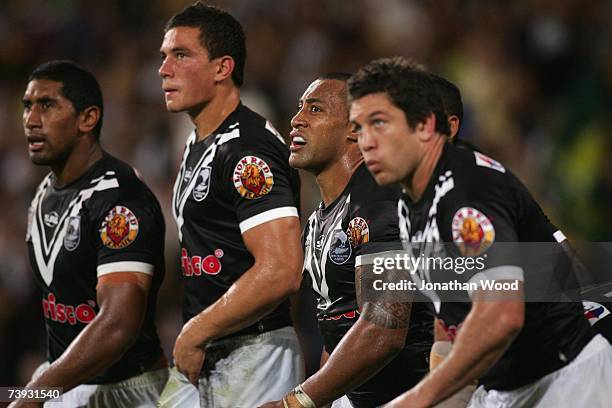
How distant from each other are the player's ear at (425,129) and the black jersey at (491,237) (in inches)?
4.1

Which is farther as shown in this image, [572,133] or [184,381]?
[572,133]

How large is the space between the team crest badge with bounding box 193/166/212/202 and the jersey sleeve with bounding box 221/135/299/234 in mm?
103

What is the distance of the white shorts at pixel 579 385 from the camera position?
172 inches

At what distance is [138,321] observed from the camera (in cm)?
561

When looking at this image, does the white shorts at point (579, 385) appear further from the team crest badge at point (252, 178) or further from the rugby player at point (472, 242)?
the team crest badge at point (252, 178)

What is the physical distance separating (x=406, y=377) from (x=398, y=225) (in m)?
0.79

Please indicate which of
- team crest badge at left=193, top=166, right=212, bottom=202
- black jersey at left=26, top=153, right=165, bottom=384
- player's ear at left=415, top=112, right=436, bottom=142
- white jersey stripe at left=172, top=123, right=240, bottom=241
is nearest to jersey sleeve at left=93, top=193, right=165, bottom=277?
black jersey at left=26, top=153, right=165, bottom=384

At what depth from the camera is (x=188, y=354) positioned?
5035 mm

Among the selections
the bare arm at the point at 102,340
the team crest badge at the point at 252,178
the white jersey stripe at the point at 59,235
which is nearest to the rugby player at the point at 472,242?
the team crest badge at the point at 252,178

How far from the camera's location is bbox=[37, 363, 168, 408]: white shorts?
5910mm

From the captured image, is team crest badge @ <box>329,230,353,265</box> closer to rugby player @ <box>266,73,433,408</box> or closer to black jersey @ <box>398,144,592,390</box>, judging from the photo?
rugby player @ <box>266,73,433,408</box>

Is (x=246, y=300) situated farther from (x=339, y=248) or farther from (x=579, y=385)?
(x=579, y=385)

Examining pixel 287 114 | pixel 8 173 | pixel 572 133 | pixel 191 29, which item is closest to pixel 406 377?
pixel 191 29

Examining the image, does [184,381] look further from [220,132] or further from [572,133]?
[572,133]
